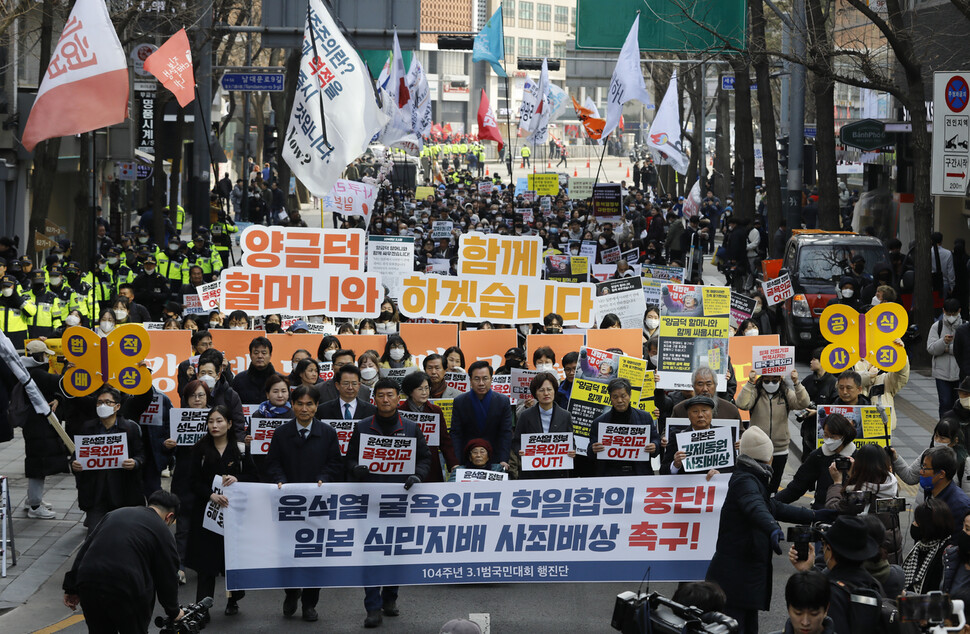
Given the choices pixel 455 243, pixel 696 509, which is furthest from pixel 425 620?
pixel 455 243

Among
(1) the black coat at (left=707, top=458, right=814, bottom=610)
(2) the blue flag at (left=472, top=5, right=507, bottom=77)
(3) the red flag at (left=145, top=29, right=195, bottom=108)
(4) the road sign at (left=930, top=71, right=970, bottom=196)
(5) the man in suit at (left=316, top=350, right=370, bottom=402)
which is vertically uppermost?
(2) the blue flag at (left=472, top=5, right=507, bottom=77)

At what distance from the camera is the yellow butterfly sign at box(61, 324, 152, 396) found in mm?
11141

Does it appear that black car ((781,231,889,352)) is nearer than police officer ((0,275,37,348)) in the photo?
No

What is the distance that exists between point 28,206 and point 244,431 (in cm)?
2329

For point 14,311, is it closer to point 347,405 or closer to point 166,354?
point 166,354

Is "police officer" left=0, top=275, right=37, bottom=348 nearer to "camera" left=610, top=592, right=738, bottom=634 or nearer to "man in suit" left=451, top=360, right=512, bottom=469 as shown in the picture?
"man in suit" left=451, top=360, right=512, bottom=469

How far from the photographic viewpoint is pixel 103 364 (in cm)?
1117

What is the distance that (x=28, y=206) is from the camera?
31.5 meters

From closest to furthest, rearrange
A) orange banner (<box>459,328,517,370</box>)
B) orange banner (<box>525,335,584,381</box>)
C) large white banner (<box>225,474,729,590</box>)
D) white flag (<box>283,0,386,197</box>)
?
1. large white banner (<box>225,474,729,590</box>)
2. orange banner (<box>525,335,584,381</box>)
3. orange banner (<box>459,328,517,370</box>)
4. white flag (<box>283,0,386,197</box>)

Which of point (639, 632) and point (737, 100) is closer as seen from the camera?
point (639, 632)

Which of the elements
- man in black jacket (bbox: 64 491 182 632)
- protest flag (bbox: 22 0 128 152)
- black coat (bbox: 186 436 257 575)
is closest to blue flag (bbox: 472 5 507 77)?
protest flag (bbox: 22 0 128 152)

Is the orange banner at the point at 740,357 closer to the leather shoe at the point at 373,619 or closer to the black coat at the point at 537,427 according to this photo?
the black coat at the point at 537,427

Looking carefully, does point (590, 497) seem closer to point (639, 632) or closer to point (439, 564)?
point (439, 564)

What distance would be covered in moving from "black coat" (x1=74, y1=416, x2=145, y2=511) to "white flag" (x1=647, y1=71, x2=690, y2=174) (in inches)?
727
